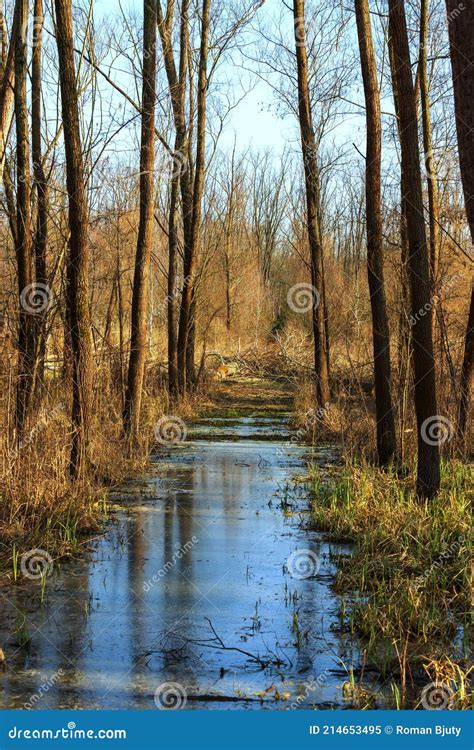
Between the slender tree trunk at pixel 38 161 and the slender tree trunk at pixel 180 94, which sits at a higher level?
the slender tree trunk at pixel 180 94

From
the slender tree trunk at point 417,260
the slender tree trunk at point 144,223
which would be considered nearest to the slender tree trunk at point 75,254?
the slender tree trunk at point 417,260

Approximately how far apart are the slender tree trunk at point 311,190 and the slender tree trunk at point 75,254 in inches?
295

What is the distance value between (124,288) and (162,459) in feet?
73.7

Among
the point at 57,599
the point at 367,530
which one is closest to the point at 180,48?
the point at 367,530

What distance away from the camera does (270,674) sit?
450 centimetres

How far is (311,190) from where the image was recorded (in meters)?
15.9

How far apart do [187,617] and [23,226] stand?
6304mm

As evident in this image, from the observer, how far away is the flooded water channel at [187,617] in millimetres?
4285

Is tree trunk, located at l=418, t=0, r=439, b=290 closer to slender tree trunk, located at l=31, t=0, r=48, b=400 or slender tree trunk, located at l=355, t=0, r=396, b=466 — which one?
slender tree trunk, located at l=355, t=0, r=396, b=466

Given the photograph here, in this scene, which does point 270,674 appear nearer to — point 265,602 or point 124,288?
point 265,602

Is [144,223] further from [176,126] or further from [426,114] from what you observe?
[176,126]

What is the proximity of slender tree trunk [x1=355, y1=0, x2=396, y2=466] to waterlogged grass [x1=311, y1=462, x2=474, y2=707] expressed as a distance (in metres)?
0.74

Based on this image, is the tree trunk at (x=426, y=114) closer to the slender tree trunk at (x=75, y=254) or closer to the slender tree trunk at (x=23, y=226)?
the slender tree trunk at (x=23, y=226)

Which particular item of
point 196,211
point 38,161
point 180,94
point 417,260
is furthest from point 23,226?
point 180,94
